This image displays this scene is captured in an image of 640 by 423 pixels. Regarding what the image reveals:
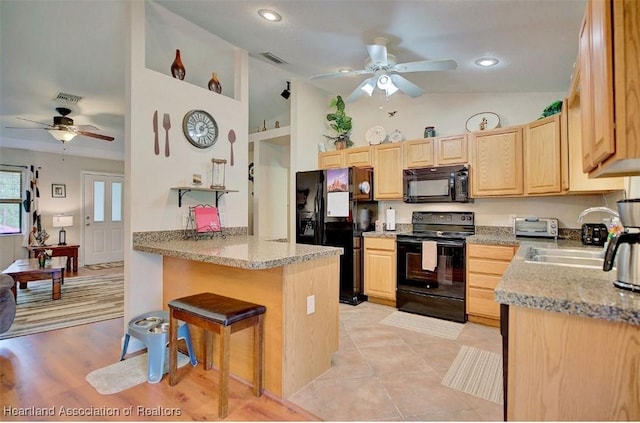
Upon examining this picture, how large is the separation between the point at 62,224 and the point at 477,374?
7681mm

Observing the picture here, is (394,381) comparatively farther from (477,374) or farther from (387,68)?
(387,68)

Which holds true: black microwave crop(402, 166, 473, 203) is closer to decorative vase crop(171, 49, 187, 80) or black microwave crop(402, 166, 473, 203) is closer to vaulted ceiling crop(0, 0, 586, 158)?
vaulted ceiling crop(0, 0, 586, 158)

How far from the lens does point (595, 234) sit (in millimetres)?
2801

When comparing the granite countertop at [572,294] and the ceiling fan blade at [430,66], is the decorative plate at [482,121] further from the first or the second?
the granite countertop at [572,294]

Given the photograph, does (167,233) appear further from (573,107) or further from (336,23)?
(573,107)

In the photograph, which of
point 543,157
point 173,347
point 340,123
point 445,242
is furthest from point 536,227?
point 173,347

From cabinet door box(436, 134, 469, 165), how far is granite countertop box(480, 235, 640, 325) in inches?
97.1

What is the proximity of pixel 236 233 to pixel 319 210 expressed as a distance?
123cm

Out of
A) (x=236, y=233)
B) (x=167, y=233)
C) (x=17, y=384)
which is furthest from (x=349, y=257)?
Answer: (x=17, y=384)

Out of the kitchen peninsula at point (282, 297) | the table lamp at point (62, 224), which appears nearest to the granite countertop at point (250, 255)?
the kitchen peninsula at point (282, 297)

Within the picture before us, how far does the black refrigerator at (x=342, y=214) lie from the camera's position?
4.14m

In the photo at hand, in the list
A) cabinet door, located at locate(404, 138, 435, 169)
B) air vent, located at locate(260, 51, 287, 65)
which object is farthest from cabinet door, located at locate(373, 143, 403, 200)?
air vent, located at locate(260, 51, 287, 65)

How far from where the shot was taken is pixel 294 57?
3.53 m

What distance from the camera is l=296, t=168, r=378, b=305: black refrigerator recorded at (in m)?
4.14
